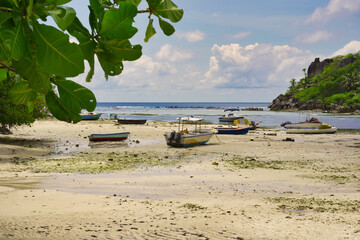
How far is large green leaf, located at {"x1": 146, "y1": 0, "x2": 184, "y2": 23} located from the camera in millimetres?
1683

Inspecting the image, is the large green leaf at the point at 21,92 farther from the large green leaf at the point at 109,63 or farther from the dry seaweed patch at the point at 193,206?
the dry seaweed patch at the point at 193,206

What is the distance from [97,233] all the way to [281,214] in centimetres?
432

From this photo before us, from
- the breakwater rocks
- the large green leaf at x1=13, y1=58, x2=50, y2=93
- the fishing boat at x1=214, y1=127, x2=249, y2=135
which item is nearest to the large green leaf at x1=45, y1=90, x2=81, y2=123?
the large green leaf at x1=13, y1=58, x2=50, y2=93

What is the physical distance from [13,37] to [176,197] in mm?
8998

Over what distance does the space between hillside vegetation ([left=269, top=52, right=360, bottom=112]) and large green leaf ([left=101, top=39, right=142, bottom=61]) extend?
311 ft

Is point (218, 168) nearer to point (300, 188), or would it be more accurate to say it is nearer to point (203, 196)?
point (300, 188)

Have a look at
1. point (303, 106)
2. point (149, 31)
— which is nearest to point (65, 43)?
point (149, 31)

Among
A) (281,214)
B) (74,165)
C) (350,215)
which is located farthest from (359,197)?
(74,165)

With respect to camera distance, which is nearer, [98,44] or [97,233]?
[98,44]

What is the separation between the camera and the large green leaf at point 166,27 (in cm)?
182

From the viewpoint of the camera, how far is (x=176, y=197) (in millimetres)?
9781

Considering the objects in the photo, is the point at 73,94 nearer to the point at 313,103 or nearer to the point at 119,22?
the point at 119,22

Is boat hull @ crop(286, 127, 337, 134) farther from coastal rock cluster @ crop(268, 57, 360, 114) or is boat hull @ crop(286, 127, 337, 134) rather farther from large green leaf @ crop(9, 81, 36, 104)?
coastal rock cluster @ crop(268, 57, 360, 114)

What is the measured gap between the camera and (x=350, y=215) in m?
7.91
